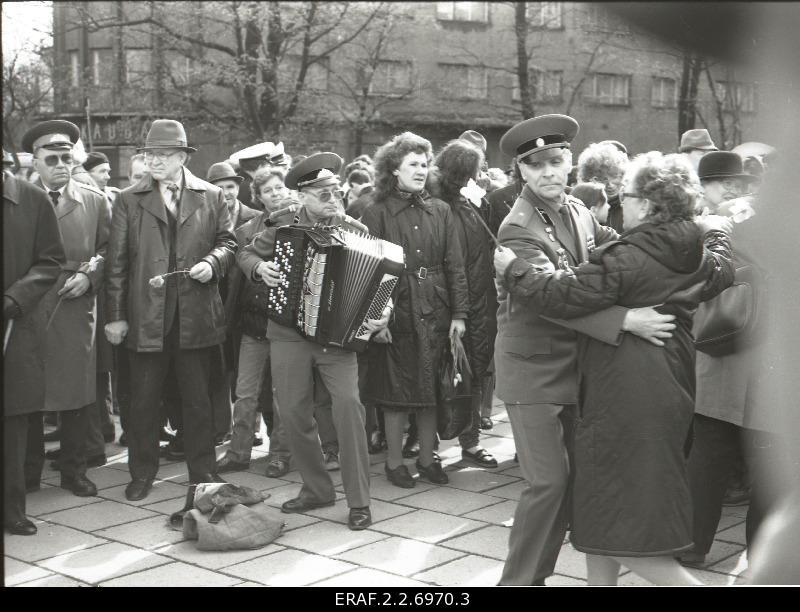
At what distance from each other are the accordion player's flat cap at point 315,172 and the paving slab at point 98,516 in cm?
204

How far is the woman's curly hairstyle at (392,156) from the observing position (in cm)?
591

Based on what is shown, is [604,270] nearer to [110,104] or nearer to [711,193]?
[711,193]

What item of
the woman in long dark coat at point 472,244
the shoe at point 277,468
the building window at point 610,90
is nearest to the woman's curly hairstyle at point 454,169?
the woman in long dark coat at point 472,244

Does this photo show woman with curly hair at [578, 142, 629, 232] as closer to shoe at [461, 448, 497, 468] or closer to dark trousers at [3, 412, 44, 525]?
shoe at [461, 448, 497, 468]

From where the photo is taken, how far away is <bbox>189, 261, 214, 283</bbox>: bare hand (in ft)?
18.5

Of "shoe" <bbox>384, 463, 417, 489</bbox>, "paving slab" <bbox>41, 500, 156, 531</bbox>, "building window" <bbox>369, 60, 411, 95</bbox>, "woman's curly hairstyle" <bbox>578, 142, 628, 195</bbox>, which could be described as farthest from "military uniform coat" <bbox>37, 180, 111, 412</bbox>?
"building window" <bbox>369, 60, 411, 95</bbox>

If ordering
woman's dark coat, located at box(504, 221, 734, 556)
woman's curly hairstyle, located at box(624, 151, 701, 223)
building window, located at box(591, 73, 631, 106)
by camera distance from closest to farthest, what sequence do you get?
1. woman's dark coat, located at box(504, 221, 734, 556)
2. woman's curly hairstyle, located at box(624, 151, 701, 223)
3. building window, located at box(591, 73, 631, 106)

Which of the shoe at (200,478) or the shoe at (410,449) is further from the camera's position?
the shoe at (410,449)

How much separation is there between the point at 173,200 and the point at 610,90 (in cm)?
2014

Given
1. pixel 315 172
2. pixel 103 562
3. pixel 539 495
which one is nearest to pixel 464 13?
pixel 315 172

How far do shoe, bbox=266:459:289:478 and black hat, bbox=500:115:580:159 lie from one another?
309 cm

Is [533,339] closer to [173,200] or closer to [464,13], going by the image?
[173,200]

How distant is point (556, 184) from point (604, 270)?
0.59m

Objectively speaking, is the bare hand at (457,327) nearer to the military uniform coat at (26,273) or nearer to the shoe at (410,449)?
the shoe at (410,449)
